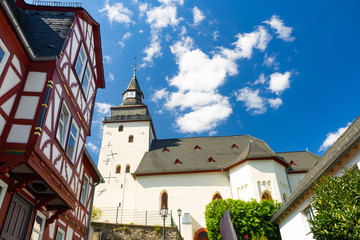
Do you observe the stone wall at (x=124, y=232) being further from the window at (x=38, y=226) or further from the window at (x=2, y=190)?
the window at (x=2, y=190)

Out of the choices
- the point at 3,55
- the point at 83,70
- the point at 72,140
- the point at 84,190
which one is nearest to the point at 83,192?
the point at 84,190

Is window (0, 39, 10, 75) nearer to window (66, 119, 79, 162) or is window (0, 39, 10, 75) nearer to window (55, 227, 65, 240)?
window (66, 119, 79, 162)

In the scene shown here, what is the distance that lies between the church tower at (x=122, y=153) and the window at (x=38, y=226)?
16876mm

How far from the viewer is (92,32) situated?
42.9 ft

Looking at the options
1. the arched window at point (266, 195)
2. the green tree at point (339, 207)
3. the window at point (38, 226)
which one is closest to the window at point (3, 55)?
the window at point (38, 226)

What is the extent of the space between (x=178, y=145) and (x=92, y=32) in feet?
73.4

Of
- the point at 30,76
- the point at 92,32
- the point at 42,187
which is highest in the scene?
the point at 92,32

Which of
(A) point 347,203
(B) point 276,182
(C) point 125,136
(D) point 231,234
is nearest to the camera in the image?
(A) point 347,203

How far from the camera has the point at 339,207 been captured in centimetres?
838

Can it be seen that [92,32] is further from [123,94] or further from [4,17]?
[123,94]

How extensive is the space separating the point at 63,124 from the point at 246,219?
1543 centimetres

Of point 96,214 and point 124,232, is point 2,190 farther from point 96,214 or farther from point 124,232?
point 96,214

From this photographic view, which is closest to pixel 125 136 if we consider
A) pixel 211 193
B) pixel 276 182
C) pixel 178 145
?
pixel 178 145

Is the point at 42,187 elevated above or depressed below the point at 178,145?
below
